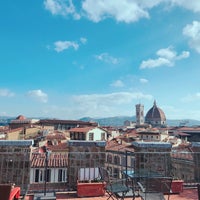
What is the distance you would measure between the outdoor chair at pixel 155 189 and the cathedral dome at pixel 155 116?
140m

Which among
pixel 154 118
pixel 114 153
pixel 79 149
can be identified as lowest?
pixel 114 153

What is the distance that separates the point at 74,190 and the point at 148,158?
2229mm

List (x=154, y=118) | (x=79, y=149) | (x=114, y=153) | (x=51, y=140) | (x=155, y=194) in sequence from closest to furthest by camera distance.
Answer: (x=155, y=194) → (x=79, y=149) → (x=114, y=153) → (x=51, y=140) → (x=154, y=118)

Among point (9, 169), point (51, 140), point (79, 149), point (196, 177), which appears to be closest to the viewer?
point (9, 169)

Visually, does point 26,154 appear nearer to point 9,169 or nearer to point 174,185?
point 9,169

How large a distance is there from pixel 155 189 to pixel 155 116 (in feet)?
469

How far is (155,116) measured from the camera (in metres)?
144

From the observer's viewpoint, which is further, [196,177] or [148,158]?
[196,177]

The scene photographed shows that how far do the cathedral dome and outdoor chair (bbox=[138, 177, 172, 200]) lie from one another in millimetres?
140467

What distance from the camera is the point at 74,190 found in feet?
20.9

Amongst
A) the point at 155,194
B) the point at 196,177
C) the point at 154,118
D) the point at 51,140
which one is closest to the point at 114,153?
the point at 51,140

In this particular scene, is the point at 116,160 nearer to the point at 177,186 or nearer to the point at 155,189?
the point at 177,186

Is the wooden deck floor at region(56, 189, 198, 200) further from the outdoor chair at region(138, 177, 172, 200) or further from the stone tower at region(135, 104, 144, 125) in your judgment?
the stone tower at region(135, 104, 144, 125)

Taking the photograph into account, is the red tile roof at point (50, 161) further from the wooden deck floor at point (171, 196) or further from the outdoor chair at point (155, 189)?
the outdoor chair at point (155, 189)
